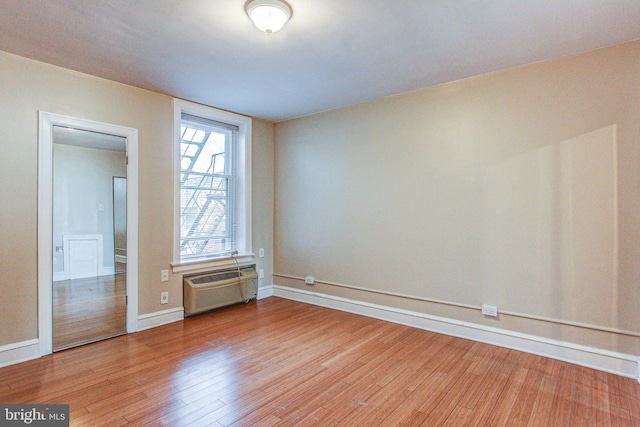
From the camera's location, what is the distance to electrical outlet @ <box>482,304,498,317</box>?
3109mm

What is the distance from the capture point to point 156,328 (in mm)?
3586

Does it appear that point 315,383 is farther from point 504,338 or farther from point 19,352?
point 19,352

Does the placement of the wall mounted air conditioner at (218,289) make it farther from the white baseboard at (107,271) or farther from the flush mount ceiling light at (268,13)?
the flush mount ceiling light at (268,13)

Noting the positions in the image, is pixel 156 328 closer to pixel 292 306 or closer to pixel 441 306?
pixel 292 306

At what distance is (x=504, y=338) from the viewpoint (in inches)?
121

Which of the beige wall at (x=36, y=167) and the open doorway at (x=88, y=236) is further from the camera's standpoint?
the open doorway at (x=88, y=236)

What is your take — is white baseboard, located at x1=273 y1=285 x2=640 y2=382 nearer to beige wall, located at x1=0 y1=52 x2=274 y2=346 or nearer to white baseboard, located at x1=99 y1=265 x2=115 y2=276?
beige wall, located at x1=0 y1=52 x2=274 y2=346

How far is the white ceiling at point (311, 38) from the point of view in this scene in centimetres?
212

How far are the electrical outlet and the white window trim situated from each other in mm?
3042

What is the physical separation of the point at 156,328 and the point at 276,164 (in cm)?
Result: 274

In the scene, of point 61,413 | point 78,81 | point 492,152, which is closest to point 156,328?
point 61,413

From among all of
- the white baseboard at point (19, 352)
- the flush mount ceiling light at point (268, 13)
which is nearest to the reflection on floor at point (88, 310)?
the white baseboard at point (19, 352)

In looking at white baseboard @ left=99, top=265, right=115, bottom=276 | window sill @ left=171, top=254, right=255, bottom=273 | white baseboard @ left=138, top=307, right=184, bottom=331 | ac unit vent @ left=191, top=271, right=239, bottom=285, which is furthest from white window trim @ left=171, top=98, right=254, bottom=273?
white baseboard @ left=99, top=265, right=115, bottom=276

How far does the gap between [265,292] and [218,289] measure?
0.93 metres
